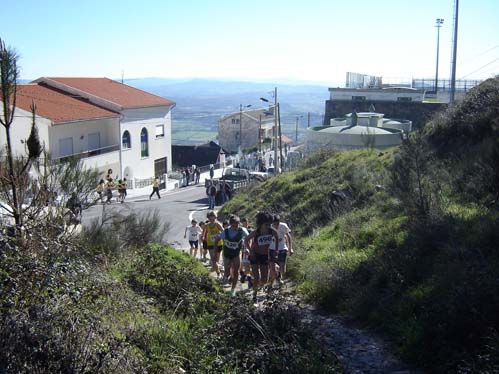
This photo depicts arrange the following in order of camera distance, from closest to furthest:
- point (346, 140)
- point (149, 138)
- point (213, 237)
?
1. point (213, 237)
2. point (346, 140)
3. point (149, 138)

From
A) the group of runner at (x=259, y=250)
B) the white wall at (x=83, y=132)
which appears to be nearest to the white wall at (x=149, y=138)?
the white wall at (x=83, y=132)

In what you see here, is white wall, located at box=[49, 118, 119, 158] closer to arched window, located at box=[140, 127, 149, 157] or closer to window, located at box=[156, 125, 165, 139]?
arched window, located at box=[140, 127, 149, 157]

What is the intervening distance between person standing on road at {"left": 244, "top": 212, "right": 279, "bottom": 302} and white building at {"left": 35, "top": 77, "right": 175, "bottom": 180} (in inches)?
1197

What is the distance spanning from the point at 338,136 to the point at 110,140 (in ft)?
64.9

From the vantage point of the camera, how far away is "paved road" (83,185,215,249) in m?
18.9

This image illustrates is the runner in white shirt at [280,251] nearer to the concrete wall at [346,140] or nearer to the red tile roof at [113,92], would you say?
the concrete wall at [346,140]

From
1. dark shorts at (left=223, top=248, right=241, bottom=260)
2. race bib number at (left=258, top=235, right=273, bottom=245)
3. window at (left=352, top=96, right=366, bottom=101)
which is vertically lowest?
dark shorts at (left=223, top=248, right=241, bottom=260)

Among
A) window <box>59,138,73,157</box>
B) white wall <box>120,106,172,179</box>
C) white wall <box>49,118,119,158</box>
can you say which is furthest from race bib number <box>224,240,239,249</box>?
white wall <box>120,106,172,179</box>

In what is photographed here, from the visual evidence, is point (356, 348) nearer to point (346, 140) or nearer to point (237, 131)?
point (346, 140)

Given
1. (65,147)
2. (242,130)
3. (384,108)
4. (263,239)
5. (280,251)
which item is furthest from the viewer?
(242,130)

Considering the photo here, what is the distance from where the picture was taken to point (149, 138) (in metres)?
46.1

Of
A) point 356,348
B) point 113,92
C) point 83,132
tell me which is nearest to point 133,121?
point 113,92

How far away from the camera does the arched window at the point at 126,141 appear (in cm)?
4197

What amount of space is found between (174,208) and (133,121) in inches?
759
